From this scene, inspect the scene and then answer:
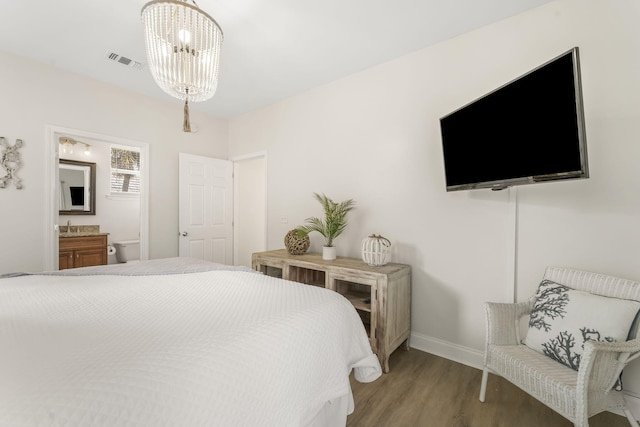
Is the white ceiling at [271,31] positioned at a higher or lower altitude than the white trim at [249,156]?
higher

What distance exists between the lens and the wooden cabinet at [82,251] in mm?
3898

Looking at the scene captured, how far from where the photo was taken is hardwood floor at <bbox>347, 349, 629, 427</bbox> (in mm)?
1638

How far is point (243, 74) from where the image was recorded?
3002mm

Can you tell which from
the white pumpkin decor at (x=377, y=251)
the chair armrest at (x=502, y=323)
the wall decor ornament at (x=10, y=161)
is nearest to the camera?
the chair armrest at (x=502, y=323)

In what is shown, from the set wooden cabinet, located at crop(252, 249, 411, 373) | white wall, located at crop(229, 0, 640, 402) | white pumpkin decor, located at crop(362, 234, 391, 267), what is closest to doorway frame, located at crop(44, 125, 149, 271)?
wooden cabinet, located at crop(252, 249, 411, 373)

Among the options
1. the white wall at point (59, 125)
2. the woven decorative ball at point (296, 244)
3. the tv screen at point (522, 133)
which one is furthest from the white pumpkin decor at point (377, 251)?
the white wall at point (59, 125)

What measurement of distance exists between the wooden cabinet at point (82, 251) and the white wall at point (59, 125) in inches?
50.4

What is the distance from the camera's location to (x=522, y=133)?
5.56ft

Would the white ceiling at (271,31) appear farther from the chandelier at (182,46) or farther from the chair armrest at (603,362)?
the chair armrest at (603,362)

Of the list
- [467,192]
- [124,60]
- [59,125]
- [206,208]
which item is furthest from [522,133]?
[59,125]

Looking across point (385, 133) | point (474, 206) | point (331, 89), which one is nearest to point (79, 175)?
point (331, 89)

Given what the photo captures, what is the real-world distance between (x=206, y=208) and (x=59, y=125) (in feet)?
5.86

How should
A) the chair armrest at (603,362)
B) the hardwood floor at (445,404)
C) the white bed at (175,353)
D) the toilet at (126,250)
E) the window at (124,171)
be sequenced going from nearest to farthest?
the white bed at (175,353), the chair armrest at (603,362), the hardwood floor at (445,404), the toilet at (126,250), the window at (124,171)

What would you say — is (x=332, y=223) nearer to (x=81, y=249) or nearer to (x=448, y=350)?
(x=448, y=350)
